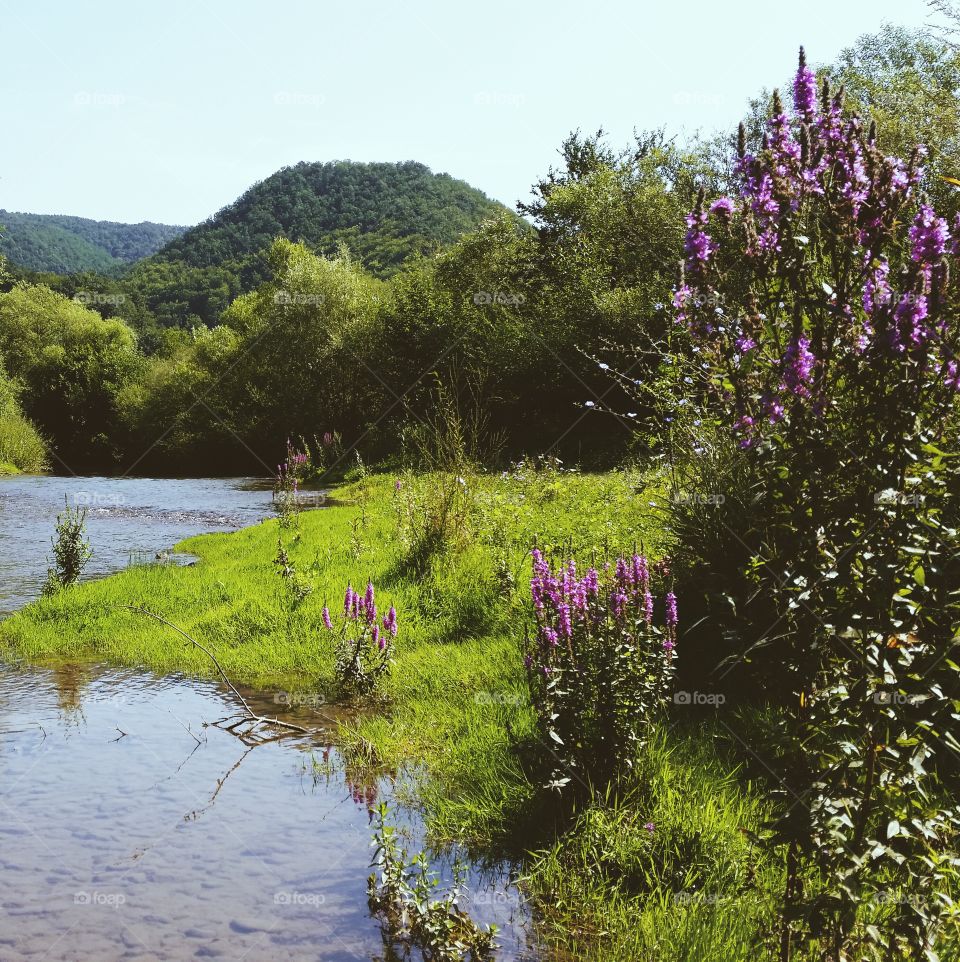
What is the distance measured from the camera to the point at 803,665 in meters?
3.14

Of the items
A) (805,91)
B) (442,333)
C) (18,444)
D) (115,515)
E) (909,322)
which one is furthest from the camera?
(18,444)

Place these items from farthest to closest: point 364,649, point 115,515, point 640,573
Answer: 1. point 115,515
2. point 364,649
3. point 640,573

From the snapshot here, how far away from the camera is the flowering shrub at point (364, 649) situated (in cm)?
670

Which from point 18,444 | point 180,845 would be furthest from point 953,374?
point 18,444

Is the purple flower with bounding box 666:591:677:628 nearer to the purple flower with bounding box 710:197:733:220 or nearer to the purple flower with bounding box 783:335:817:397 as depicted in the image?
the purple flower with bounding box 783:335:817:397

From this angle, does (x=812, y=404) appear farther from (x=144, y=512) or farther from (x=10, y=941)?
(x=144, y=512)

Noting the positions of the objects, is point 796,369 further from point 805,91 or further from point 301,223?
point 301,223

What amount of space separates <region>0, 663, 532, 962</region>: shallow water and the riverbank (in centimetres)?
36

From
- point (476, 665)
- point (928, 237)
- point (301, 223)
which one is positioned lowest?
point (476, 665)

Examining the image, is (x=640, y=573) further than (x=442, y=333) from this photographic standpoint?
No

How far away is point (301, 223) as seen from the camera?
261 ft

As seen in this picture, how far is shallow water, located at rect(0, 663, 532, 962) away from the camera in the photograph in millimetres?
3617

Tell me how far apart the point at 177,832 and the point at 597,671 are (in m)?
2.42

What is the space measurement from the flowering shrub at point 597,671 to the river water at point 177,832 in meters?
0.75
